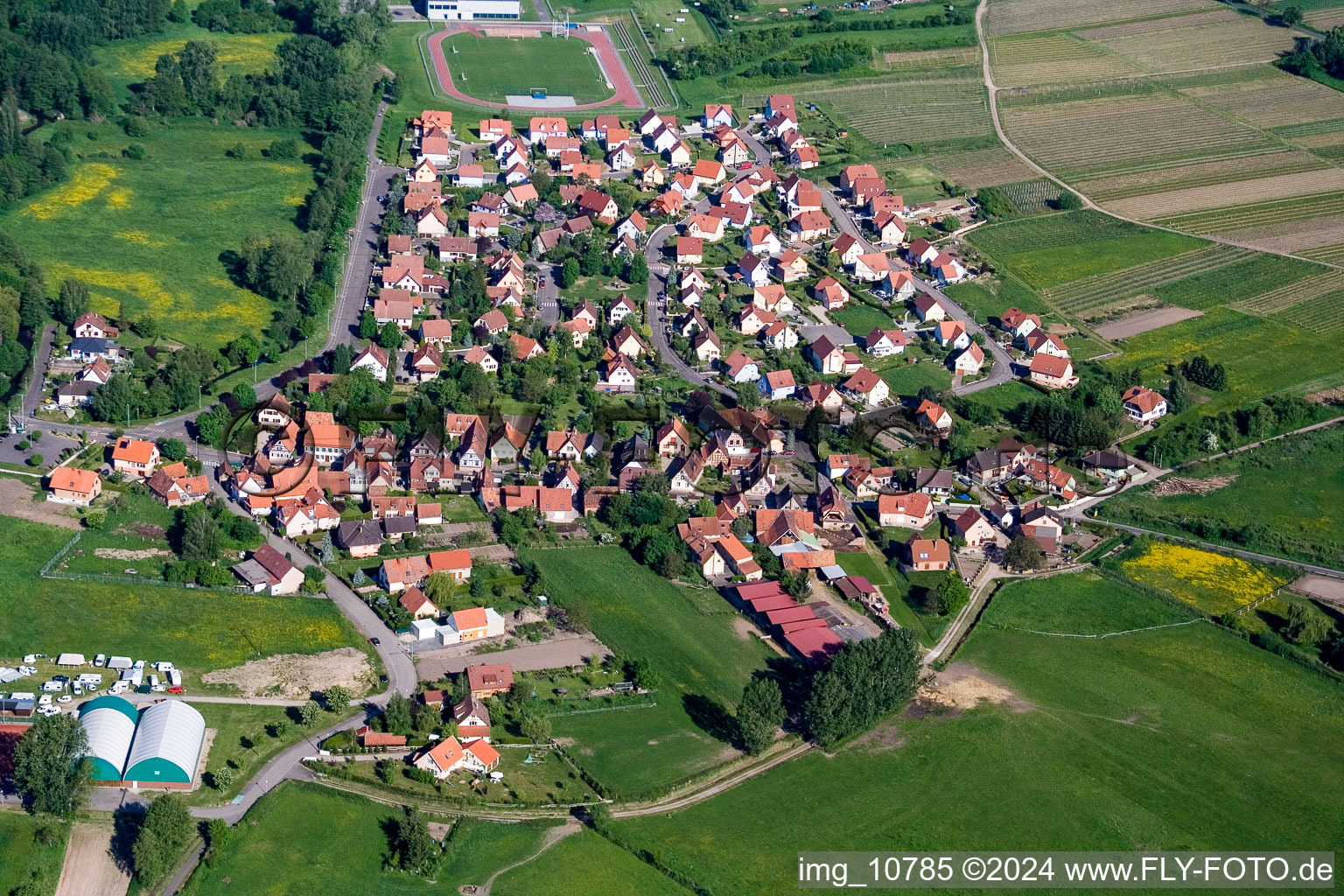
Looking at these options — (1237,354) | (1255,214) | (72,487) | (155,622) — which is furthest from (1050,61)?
(155,622)

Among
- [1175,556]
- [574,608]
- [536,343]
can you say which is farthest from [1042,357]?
[574,608]

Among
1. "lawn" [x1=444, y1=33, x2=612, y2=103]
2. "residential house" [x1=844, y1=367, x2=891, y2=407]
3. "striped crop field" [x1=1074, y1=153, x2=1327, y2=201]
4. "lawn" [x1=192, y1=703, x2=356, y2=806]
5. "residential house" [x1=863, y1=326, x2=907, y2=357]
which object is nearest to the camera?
"lawn" [x1=192, y1=703, x2=356, y2=806]

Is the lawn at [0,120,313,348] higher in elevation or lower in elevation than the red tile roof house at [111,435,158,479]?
higher

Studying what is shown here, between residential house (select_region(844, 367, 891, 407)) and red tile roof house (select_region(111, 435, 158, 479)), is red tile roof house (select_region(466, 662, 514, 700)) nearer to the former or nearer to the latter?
red tile roof house (select_region(111, 435, 158, 479))

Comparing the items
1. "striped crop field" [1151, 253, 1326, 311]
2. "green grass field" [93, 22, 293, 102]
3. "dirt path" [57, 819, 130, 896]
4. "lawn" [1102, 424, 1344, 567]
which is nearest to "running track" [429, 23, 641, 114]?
"green grass field" [93, 22, 293, 102]

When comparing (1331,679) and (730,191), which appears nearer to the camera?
(1331,679)

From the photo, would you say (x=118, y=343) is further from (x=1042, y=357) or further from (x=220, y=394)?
(x=1042, y=357)

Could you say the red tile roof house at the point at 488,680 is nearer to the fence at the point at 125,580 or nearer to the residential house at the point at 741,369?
the fence at the point at 125,580
